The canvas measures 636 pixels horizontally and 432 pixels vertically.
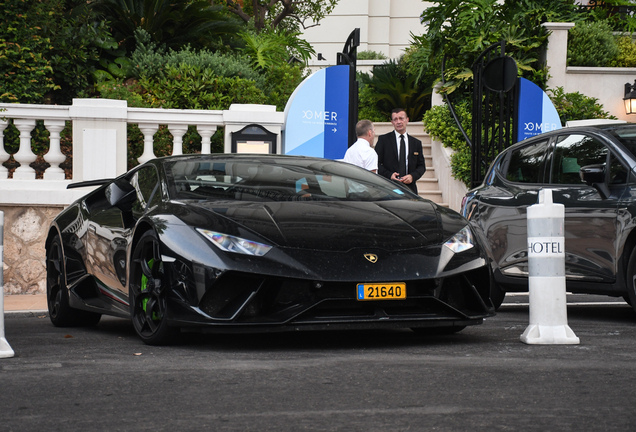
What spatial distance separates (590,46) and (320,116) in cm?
795

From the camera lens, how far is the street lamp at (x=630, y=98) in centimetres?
1712

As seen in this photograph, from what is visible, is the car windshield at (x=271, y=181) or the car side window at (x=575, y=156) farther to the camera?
the car side window at (x=575, y=156)

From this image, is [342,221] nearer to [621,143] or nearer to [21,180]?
[621,143]

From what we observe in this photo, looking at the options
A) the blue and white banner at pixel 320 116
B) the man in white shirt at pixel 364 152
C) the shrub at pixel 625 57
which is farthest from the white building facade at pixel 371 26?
the man in white shirt at pixel 364 152

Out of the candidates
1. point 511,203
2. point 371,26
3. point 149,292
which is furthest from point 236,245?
point 371,26

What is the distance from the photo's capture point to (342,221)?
561 cm

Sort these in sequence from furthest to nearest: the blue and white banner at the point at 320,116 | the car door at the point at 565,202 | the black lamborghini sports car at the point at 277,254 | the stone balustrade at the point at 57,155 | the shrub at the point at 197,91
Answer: the shrub at the point at 197,91
the blue and white banner at the point at 320,116
the stone balustrade at the point at 57,155
the car door at the point at 565,202
the black lamborghini sports car at the point at 277,254

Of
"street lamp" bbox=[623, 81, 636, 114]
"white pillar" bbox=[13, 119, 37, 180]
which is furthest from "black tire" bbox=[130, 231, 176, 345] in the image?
"street lamp" bbox=[623, 81, 636, 114]

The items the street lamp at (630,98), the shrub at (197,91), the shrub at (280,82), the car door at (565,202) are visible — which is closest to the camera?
the car door at (565,202)

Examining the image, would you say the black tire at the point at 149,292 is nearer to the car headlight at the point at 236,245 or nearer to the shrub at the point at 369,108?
the car headlight at the point at 236,245

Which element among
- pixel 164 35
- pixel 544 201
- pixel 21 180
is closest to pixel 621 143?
pixel 544 201

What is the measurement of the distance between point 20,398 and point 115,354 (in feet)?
4.39

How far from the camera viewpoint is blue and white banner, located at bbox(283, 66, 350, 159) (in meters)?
12.0

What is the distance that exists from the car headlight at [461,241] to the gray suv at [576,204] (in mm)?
1410
